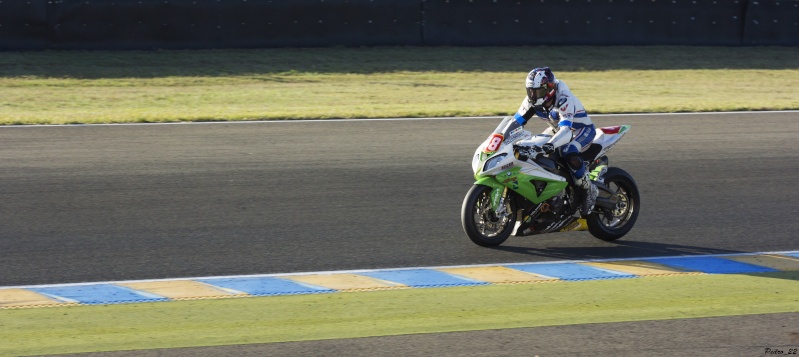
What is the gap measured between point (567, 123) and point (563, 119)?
0.05 meters

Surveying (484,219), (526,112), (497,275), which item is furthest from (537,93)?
(497,275)

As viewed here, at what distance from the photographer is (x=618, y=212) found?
9.60 m

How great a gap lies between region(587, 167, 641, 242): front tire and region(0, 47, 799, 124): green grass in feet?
24.5

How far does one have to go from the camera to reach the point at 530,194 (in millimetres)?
9000

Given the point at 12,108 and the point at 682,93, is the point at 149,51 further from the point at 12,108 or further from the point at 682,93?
the point at 682,93

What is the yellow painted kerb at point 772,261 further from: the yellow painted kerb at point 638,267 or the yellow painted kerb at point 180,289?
the yellow painted kerb at point 180,289

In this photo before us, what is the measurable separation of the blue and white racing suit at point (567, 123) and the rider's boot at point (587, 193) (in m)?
0.05

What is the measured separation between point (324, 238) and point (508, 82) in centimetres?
1315

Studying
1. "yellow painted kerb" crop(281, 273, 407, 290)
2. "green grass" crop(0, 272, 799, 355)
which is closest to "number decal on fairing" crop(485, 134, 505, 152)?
"green grass" crop(0, 272, 799, 355)

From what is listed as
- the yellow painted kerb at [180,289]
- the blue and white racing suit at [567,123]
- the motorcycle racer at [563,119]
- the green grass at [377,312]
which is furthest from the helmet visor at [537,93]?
the yellow painted kerb at [180,289]

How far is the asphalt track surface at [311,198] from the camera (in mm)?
8750

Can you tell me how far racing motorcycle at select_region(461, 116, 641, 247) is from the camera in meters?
8.75

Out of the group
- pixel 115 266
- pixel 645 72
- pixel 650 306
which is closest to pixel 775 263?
pixel 650 306

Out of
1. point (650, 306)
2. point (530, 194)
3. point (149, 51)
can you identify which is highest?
point (149, 51)
